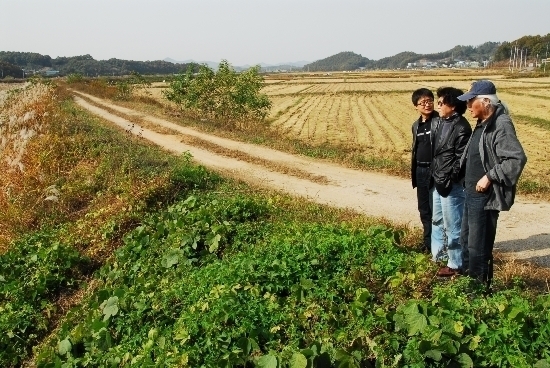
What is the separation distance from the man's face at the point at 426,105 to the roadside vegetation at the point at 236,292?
5.14 feet

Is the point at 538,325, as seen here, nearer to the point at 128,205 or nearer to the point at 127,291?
the point at 127,291

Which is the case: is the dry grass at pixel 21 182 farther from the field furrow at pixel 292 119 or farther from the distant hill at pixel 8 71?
the distant hill at pixel 8 71

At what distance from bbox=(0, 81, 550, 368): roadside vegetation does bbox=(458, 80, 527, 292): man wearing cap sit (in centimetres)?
39

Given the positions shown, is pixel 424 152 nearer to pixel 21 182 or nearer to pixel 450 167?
pixel 450 167

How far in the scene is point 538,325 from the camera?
3654 millimetres

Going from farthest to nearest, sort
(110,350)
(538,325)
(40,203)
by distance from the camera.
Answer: (40,203), (110,350), (538,325)

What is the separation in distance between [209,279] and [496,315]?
9.16 ft

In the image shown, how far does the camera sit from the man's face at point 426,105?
5.70 m

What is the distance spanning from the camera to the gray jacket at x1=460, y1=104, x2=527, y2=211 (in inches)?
162

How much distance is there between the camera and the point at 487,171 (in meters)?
4.35

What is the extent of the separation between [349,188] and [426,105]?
4.13 metres

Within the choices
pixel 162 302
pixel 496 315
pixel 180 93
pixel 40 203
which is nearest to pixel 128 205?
pixel 40 203

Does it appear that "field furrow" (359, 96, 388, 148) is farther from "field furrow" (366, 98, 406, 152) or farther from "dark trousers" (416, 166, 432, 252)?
"dark trousers" (416, 166, 432, 252)

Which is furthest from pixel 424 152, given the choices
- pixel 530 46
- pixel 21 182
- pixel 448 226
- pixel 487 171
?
pixel 530 46
